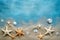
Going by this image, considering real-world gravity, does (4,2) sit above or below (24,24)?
above

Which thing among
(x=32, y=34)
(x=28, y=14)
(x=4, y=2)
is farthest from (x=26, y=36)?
(x=4, y=2)

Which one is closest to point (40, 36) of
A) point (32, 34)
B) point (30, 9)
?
point (32, 34)

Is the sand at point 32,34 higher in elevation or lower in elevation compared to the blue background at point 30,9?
lower

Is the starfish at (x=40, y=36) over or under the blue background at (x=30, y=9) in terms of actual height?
under

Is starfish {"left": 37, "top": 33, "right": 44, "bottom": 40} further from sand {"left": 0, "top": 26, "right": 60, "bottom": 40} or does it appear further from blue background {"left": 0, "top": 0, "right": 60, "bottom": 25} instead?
blue background {"left": 0, "top": 0, "right": 60, "bottom": 25}

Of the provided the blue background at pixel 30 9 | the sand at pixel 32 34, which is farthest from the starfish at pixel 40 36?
the blue background at pixel 30 9

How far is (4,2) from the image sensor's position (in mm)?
2355

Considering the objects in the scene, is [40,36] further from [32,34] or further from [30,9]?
[30,9]

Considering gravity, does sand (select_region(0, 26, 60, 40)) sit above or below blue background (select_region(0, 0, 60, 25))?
below

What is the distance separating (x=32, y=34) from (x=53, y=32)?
23 cm

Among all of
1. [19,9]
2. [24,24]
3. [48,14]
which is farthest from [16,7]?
[48,14]

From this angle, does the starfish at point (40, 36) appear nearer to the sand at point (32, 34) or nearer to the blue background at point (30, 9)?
the sand at point (32, 34)

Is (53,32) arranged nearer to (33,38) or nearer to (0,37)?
(33,38)

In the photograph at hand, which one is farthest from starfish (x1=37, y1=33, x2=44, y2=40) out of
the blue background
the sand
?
the blue background
